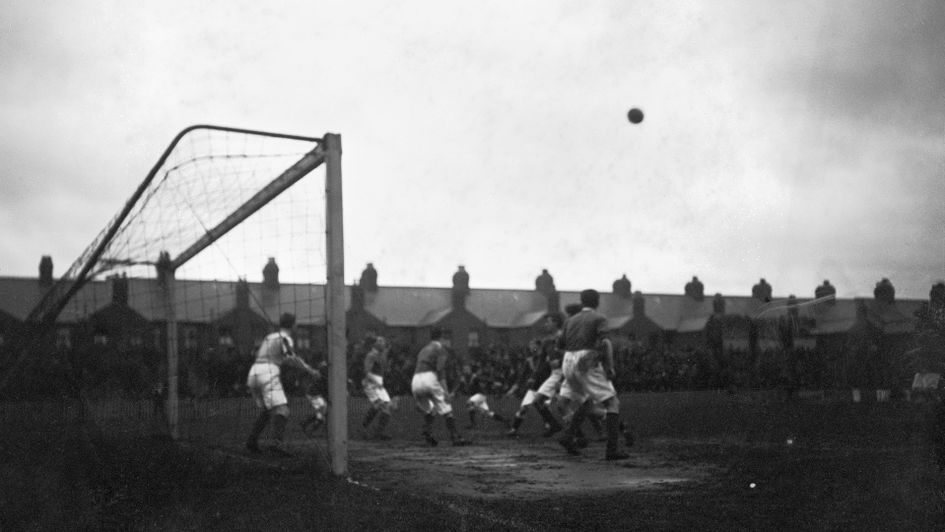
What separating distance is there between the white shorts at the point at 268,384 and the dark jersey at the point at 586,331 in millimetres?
3491

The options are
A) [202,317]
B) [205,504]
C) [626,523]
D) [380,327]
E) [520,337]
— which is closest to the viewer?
[626,523]

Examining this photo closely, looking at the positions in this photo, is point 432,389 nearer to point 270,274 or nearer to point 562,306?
point 270,274

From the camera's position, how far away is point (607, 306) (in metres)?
63.2

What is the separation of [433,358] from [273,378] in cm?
326

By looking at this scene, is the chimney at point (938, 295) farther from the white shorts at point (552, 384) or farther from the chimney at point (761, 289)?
the chimney at point (761, 289)

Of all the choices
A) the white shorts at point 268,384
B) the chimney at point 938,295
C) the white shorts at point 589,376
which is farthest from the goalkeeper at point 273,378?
the chimney at point 938,295

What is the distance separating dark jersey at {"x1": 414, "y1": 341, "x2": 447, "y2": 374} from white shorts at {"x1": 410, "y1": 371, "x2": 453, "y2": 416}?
13 cm

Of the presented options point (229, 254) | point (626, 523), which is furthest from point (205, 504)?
point (229, 254)

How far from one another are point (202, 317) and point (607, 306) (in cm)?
4956

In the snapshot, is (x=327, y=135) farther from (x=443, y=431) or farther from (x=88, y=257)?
(x=443, y=431)

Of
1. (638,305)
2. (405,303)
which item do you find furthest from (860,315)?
(405,303)

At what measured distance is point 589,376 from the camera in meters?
11.0

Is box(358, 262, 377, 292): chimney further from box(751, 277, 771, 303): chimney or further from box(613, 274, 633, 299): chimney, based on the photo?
box(751, 277, 771, 303): chimney

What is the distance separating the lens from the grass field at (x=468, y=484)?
232 inches
